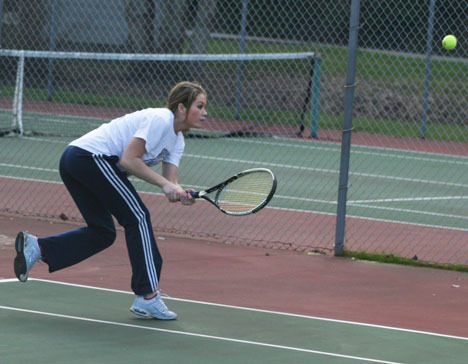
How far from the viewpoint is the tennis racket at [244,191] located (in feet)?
25.1

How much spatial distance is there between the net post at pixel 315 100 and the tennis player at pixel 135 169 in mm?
12876

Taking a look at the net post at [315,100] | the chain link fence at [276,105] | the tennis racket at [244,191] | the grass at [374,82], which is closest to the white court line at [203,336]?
the tennis racket at [244,191]

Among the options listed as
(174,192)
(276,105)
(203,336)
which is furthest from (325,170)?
(203,336)

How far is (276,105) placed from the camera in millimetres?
24766

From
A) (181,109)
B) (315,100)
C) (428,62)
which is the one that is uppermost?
(428,62)

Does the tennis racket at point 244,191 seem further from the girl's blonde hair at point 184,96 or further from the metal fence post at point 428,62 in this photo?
the metal fence post at point 428,62

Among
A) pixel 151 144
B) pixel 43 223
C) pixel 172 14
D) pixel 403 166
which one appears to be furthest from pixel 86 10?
pixel 151 144

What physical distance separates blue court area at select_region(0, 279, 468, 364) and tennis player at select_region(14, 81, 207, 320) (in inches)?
9.6

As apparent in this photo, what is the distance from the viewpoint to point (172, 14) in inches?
982

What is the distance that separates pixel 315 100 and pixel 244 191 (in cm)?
1295

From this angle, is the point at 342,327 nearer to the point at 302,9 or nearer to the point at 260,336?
the point at 260,336

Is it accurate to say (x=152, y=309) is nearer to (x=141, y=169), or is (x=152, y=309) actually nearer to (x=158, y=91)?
(x=141, y=169)

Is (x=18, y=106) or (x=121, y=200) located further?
(x=18, y=106)

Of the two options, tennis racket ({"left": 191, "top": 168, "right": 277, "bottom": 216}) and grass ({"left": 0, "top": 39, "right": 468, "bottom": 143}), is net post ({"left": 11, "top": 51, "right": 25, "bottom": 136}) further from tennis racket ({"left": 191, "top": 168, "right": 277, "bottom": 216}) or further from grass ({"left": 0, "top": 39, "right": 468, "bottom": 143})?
tennis racket ({"left": 191, "top": 168, "right": 277, "bottom": 216})
